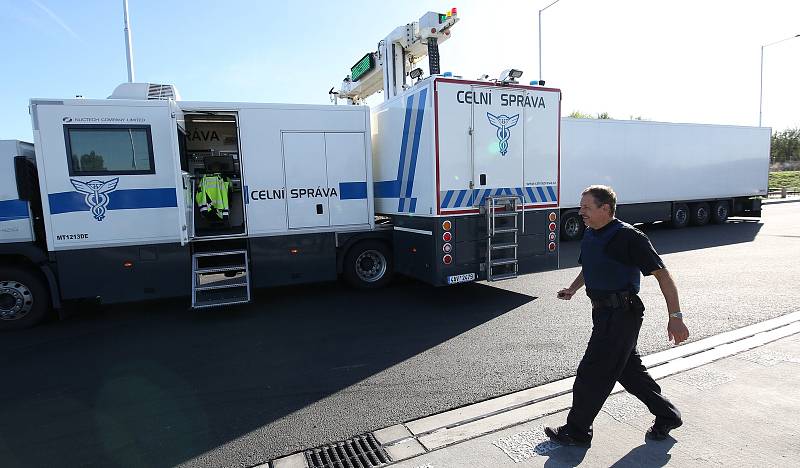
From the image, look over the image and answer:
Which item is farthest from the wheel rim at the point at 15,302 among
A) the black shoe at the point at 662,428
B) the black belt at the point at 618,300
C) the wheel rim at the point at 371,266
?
the black shoe at the point at 662,428

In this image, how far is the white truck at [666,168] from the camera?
13141mm

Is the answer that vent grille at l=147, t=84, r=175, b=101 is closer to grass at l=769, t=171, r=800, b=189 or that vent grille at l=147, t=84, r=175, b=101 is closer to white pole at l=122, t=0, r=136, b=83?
white pole at l=122, t=0, r=136, b=83

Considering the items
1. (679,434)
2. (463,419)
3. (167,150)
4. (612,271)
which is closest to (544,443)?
(463,419)

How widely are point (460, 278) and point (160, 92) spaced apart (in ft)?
17.0

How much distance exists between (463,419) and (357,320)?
288 centimetres

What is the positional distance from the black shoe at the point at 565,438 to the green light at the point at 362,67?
7.04 meters

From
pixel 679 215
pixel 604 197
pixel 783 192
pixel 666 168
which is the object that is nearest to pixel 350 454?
pixel 604 197

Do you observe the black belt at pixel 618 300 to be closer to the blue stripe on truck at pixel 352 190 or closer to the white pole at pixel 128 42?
the blue stripe on truck at pixel 352 190

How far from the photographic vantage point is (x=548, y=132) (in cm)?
708

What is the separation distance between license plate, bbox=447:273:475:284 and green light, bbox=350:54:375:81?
4.34 m

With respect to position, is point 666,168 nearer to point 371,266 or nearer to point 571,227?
point 571,227

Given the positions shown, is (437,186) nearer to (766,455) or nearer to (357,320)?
(357,320)

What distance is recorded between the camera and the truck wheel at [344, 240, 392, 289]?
7555 millimetres

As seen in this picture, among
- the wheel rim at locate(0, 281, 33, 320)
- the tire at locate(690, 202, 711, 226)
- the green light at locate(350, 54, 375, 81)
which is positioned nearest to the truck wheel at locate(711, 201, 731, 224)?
the tire at locate(690, 202, 711, 226)
